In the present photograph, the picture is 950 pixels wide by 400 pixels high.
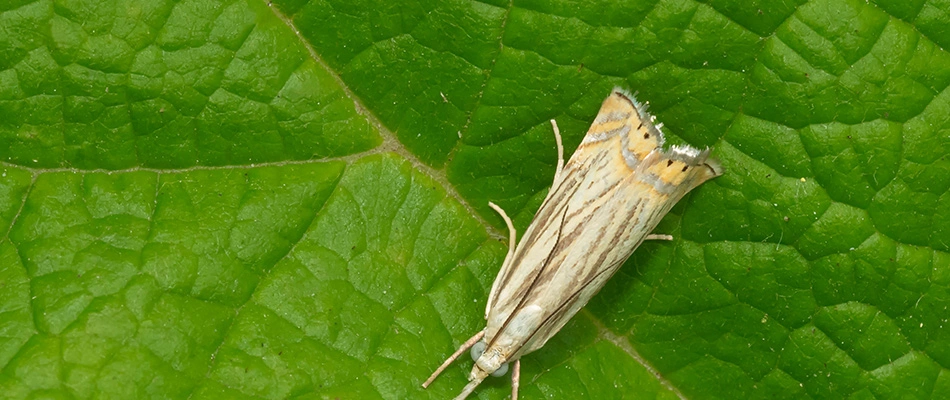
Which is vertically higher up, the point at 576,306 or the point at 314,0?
the point at 314,0

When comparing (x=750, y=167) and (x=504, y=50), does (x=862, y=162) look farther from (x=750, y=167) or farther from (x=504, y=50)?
(x=504, y=50)

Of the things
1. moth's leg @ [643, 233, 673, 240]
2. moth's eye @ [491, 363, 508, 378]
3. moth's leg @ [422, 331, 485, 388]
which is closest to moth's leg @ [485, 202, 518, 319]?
moth's leg @ [422, 331, 485, 388]

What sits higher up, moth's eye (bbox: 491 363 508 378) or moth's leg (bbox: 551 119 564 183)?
moth's leg (bbox: 551 119 564 183)

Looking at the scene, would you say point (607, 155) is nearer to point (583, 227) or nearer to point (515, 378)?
point (583, 227)

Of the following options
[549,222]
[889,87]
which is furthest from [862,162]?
[549,222]

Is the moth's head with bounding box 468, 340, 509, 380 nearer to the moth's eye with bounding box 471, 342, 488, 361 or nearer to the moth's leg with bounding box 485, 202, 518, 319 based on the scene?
the moth's eye with bounding box 471, 342, 488, 361

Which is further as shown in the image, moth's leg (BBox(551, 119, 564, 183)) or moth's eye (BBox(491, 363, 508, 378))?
moth's eye (BBox(491, 363, 508, 378))
